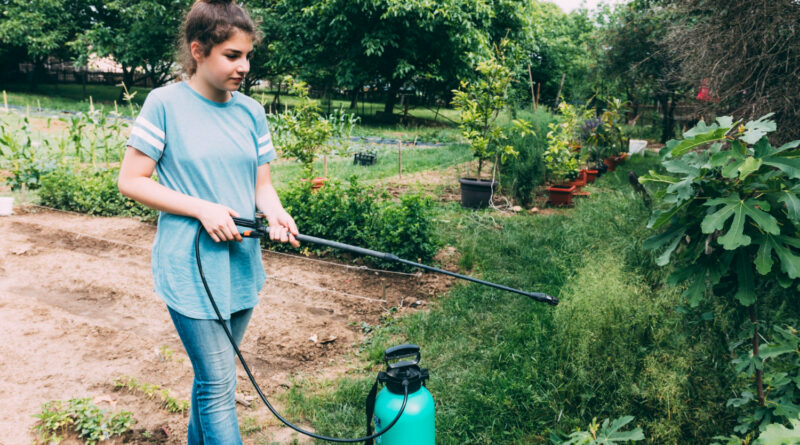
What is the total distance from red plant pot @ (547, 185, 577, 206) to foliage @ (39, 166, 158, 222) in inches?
196

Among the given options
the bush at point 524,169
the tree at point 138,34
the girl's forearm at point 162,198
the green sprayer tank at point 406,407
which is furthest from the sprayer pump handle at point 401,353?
the tree at point 138,34

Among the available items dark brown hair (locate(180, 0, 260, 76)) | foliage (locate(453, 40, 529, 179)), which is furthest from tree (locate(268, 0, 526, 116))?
dark brown hair (locate(180, 0, 260, 76))

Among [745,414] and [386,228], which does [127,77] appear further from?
[745,414]

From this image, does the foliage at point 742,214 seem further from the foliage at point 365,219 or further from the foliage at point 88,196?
the foliage at point 88,196

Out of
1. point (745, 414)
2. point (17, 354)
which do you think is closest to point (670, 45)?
point (745, 414)

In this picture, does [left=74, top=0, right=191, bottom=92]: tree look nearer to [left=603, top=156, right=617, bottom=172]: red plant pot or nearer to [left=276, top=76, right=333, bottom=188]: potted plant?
[left=276, top=76, right=333, bottom=188]: potted plant

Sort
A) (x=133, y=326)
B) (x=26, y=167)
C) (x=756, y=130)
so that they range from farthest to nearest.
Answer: (x=26, y=167) → (x=133, y=326) → (x=756, y=130)

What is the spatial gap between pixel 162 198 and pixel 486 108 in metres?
5.24

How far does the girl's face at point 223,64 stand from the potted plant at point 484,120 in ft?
15.4

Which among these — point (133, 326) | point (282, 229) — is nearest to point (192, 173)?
point (282, 229)

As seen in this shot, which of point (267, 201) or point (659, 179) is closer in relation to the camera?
point (659, 179)

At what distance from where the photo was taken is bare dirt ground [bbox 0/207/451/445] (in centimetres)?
271

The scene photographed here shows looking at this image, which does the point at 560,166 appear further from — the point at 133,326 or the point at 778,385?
the point at 133,326

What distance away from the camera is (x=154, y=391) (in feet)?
9.10
